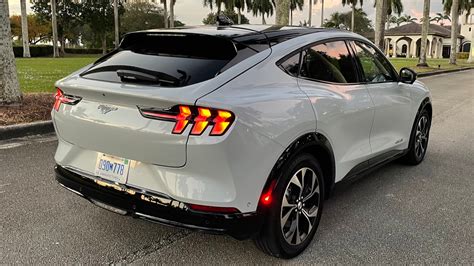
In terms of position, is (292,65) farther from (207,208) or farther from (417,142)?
(417,142)

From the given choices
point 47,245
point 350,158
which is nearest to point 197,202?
point 47,245

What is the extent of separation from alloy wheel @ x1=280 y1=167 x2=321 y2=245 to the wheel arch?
0.17m

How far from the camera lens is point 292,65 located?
10.7ft

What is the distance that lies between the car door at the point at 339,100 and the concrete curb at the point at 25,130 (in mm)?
5054

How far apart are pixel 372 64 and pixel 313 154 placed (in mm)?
1602

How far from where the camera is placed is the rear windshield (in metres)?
2.84

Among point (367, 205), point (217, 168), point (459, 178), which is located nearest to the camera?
point (217, 168)

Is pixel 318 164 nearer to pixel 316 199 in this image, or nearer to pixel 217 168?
pixel 316 199

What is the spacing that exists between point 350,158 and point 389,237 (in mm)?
713

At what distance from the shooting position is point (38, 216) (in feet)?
12.5

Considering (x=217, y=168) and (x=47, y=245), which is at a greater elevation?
(x=217, y=168)

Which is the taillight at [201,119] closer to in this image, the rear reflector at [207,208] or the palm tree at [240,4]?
the rear reflector at [207,208]

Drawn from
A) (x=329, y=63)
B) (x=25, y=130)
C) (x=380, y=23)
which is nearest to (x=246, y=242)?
(x=329, y=63)

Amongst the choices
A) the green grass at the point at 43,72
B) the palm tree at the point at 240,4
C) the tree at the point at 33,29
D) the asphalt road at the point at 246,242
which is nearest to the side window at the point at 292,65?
the asphalt road at the point at 246,242
